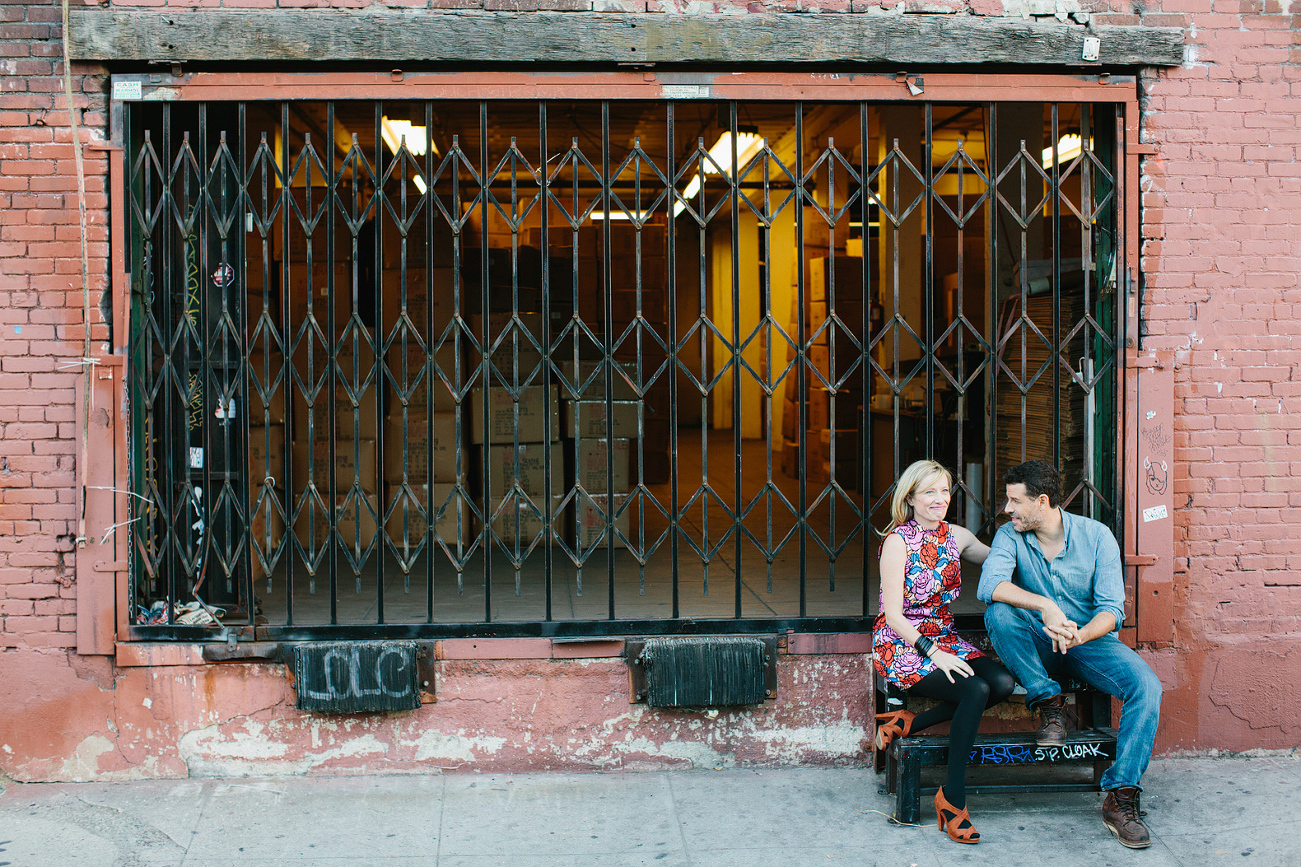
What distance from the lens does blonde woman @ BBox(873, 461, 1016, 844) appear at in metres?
3.94

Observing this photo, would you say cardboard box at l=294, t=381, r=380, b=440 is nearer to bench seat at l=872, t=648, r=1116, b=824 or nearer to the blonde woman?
the blonde woman

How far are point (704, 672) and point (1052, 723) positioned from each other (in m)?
1.44

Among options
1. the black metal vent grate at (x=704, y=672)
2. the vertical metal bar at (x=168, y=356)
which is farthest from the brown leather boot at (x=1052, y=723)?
the vertical metal bar at (x=168, y=356)

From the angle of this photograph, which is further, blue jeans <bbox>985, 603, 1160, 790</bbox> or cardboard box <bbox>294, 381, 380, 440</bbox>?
cardboard box <bbox>294, 381, 380, 440</bbox>

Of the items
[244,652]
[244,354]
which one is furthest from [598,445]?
[244,652]

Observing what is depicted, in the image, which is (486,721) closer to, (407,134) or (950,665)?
(950,665)

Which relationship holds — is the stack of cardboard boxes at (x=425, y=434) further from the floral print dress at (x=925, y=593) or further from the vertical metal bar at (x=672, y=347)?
the floral print dress at (x=925, y=593)

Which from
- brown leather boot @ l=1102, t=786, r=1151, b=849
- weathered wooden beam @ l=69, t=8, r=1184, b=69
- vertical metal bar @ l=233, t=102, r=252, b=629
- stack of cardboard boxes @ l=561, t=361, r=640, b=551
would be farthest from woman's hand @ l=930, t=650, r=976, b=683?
stack of cardboard boxes @ l=561, t=361, r=640, b=551

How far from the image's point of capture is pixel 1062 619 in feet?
13.0

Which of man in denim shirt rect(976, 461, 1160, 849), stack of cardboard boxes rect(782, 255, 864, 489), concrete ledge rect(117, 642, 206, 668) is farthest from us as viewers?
stack of cardboard boxes rect(782, 255, 864, 489)

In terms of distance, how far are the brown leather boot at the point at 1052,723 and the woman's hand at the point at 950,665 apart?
366 millimetres

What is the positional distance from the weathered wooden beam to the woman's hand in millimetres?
2563

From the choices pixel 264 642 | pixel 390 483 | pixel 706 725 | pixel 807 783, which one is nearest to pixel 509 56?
pixel 264 642

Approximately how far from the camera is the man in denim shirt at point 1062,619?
12.9 ft
